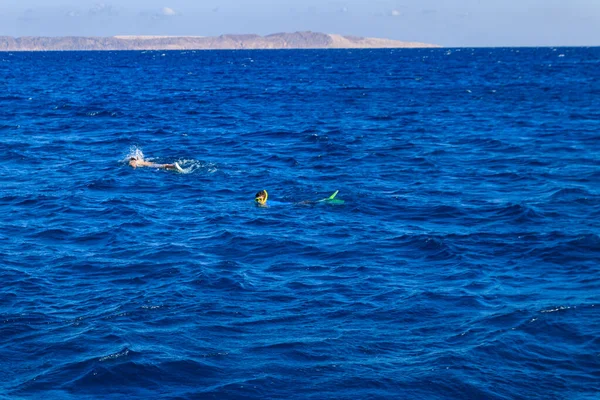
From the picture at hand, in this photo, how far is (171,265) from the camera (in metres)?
17.2

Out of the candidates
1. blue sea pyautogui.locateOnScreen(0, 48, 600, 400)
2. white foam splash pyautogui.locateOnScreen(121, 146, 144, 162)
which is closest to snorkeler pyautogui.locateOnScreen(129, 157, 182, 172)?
blue sea pyautogui.locateOnScreen(0, 48, 600, 400)

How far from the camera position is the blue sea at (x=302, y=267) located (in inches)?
458

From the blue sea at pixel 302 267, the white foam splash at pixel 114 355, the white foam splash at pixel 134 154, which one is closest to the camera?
the blue sea at pixel 302 267

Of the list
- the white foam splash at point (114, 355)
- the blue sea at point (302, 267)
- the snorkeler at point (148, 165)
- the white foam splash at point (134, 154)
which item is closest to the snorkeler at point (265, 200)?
the blue sea at point (302, 267)

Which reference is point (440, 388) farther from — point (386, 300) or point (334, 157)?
point (334, 157)

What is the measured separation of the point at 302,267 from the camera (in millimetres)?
17188

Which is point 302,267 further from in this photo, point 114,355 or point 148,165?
point 148,165

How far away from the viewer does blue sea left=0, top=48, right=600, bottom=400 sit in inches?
458

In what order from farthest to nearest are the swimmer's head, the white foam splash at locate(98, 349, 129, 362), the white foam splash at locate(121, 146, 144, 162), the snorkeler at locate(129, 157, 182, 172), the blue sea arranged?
the white foam splash at locate(121, 146, 144, 162) < the snorkeler at locate(129, 157, 182, 172) < the swimmer's head < the white foam splash at locate(98, 349, 129, 362) < the blue sea

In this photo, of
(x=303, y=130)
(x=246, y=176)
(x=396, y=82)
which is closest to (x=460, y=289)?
(x=246, y=176)

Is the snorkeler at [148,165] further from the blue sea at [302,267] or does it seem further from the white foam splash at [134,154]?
the white foam splash at [134,154]

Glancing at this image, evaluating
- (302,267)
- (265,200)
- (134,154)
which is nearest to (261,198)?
(265,200)

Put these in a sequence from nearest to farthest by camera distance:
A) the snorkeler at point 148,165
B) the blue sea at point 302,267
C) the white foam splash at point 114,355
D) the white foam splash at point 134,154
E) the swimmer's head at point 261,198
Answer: the blue sea at point 302,267
the white foam splash at point 114,355
the swimmer's head at point 261,198
the snorkeler at point 148,165
the white foam splash at point 134,154

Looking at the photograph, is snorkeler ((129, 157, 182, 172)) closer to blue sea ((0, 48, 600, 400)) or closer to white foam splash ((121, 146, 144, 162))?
blue sea ((0, 48, 600, 400))
